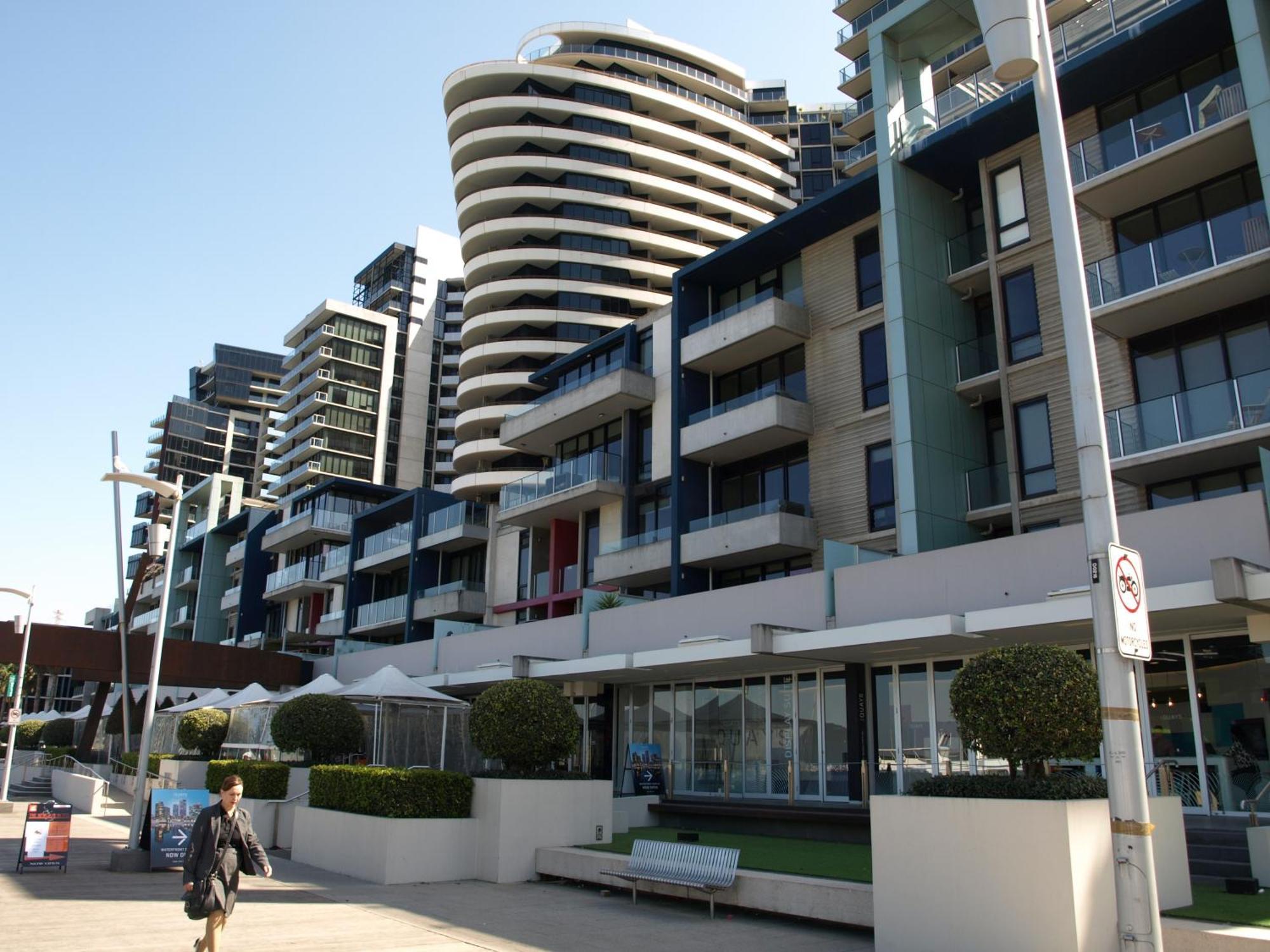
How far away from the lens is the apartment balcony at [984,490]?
2473cm

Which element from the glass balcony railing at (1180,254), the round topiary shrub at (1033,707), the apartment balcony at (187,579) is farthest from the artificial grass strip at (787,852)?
the apartment balcony at (187,579)

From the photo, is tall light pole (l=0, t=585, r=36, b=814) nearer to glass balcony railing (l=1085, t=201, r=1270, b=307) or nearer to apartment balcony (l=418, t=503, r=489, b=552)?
apartment balcony (l=418, t=503, r=489, b=552)

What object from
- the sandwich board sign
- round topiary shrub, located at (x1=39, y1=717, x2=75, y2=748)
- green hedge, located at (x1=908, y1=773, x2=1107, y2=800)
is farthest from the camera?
round topiary shrub, located at (x1=39, y1=717, x2=75, y2=748)

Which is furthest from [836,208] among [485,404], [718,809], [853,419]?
[485,404]

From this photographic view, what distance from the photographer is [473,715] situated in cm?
1831

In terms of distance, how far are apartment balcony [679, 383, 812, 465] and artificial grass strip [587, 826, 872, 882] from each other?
11335 millimetres

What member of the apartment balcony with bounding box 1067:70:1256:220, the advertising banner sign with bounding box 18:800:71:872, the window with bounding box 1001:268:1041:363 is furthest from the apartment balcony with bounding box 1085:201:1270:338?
the advertising banner sign with bounding box 18:800:71:872

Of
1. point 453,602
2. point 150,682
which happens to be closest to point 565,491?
point 453,602

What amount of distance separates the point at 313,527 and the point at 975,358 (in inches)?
1702

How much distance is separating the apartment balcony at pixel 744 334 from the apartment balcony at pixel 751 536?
4728 millimetres

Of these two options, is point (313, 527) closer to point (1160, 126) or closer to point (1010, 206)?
point (1010, 206)

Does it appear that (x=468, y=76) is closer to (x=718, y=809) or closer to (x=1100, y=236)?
(x=1100, y=236)

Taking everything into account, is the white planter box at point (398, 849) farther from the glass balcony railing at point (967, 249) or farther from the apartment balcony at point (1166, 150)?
the glass balcony railing at point (967, 249)

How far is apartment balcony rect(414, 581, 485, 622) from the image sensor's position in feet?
143
